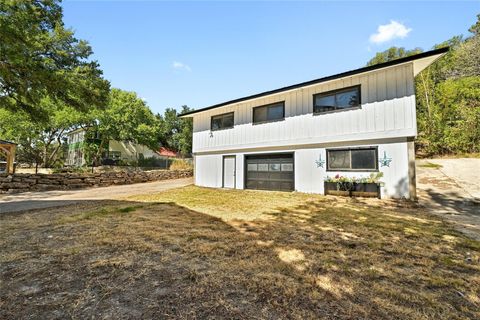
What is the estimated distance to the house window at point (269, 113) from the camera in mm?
11750

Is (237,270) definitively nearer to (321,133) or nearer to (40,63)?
Result: (321,133)

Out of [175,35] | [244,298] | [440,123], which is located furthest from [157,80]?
[440,123]

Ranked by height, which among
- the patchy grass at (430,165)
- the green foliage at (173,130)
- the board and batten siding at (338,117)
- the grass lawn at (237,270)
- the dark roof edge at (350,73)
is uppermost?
the green foliage at (173,130)

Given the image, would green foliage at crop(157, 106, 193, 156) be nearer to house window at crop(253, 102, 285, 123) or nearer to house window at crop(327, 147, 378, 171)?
house window at crop(253, 102, 285, 123)

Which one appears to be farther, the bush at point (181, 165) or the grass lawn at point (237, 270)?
the bush at point (181, 165)

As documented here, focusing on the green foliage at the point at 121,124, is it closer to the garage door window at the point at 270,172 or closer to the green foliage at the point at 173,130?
the green foliage at the point at 173,130

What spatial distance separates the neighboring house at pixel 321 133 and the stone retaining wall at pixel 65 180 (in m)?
6.44

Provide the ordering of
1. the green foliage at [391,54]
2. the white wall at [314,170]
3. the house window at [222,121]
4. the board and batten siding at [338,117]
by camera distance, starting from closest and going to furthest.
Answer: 1. the white wall at [314,170]
2. the board and batten siding at [338,117]
3. the house window at [222,121]
4. the green foliage at [391,54]

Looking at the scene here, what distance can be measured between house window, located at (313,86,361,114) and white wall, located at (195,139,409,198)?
5.84 feet

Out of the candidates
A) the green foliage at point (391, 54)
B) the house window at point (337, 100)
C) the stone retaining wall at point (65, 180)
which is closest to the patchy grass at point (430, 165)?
the house window at point (337, 100)

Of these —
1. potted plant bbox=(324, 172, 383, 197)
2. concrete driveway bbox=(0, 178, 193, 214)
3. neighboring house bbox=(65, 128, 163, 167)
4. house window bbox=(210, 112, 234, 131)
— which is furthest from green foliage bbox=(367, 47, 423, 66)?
neighboring house bbox=(65, 128, 163, 167)

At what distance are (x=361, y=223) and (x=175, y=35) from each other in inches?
455

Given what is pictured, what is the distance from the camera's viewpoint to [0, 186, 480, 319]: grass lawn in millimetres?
2082

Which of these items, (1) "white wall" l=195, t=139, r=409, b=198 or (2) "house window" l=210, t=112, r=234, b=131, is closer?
(1) "white wall" l=195, t=139, r=409, b=198
